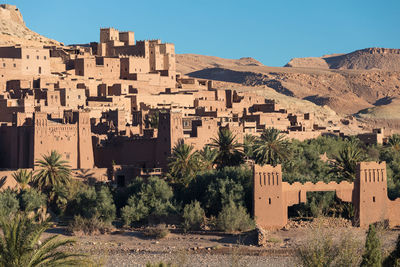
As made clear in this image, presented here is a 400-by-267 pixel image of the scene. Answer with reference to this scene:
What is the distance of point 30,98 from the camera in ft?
154

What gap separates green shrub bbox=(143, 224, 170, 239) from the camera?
34.0 metres

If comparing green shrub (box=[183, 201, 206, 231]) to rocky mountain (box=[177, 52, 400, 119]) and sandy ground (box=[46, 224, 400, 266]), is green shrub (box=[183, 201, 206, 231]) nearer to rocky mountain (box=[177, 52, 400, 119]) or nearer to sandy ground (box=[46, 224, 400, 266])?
sandy ground (box=[46, 224, 400, 266])

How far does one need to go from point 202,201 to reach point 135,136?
5986 millimetres

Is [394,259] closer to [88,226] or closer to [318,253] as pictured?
[318,253]

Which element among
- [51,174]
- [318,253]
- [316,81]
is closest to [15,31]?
[51,174]

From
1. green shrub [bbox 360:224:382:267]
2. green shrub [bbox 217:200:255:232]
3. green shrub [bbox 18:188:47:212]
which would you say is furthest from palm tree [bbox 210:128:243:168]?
green shrub [bbox 360:224:382:267]

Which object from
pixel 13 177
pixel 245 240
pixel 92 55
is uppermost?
pixel 92 55

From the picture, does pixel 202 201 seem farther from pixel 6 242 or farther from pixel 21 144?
pixel 6 242

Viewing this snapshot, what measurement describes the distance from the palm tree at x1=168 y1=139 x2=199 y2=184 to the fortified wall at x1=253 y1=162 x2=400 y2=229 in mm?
4776

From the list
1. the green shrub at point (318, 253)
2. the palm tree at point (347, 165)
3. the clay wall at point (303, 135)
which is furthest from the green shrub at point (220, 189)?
the green shrub at point (318, 253)

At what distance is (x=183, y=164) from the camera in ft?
123

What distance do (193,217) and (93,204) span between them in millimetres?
4395

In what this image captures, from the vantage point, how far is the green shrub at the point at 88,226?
115 ft

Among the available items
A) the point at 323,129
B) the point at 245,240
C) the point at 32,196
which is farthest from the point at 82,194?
the point at 323,129
